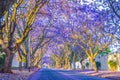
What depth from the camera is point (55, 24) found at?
47.3 meters

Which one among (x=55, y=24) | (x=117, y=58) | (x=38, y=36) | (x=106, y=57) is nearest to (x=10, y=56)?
(x=55, y=24)

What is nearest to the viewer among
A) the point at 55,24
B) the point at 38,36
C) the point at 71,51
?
the point at 55,24

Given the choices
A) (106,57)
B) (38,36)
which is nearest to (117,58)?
(106,57)

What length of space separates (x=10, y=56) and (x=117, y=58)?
31.2 meters

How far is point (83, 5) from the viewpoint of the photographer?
1249 inches

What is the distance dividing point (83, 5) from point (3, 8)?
746 inches

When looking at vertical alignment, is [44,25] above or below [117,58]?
above

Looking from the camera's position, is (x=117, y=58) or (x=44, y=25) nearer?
(x=44, y=25)

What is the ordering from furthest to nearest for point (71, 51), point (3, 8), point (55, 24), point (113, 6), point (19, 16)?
point (71, 51) < point (55, 24) < point (19, 16) < point (113, 6) < point (3, 8)

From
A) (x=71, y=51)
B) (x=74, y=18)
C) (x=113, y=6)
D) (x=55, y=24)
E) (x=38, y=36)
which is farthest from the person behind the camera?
(x=71, y=51)

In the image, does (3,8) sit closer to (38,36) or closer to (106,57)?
(38,36)

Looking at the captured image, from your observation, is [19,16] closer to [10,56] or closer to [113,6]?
[10,56]

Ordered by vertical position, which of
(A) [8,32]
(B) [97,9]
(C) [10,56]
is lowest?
(C) [10,56]

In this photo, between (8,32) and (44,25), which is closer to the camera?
(8,32)
